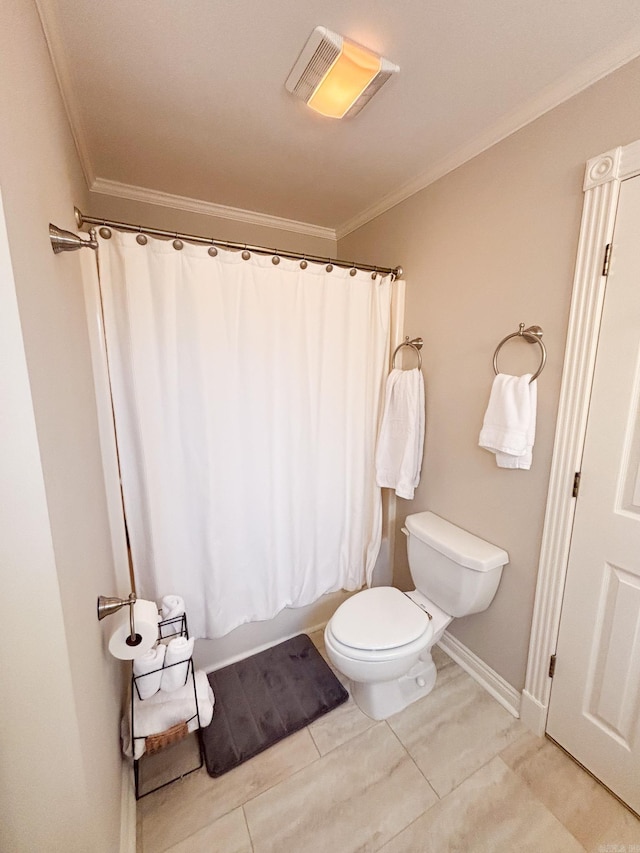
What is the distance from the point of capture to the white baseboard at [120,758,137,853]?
994 millimetres

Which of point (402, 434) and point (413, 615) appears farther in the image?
point (402, 434)

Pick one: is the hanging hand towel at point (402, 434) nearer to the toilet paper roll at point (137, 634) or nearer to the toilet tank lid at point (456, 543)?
the toilet tank lid at point (456, 543)

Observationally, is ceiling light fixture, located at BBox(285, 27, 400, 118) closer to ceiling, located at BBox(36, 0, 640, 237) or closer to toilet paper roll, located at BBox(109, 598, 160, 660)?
ceiling, located at BBox(36, 0, 640, 237)

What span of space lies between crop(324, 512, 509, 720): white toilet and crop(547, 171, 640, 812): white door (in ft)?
1.01

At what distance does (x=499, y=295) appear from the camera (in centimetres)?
134

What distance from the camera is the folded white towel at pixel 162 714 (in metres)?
1.15

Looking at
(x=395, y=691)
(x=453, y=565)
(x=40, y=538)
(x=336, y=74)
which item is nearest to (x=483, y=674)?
(x=395, y=691)

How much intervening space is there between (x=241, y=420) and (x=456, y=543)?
3.58 ft

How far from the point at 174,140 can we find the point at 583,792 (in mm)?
2820

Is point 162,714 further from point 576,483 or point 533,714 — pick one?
point 576,483

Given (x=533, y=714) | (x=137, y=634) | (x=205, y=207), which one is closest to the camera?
(x=137, y=634)

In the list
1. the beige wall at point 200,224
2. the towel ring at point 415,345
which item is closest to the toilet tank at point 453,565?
the towel ring at point 415,345

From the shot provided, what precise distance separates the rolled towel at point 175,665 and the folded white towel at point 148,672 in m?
0.02

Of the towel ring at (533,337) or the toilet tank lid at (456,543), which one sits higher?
the towel ring at (533,337)
